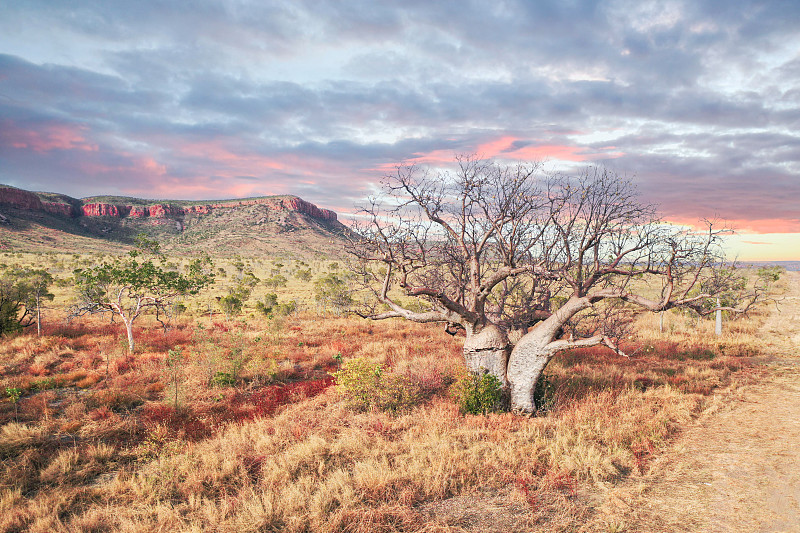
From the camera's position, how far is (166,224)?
509 ft

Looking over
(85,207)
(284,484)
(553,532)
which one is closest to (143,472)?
(284,484)

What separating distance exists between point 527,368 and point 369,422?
4492 mm

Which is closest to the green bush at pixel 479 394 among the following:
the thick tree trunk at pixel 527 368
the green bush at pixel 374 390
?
the thick tree trunk at pixel 527 368

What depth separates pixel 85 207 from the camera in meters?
167

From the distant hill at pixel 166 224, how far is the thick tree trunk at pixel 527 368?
88498mm

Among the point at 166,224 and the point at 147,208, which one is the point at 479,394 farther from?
the point at 147,208

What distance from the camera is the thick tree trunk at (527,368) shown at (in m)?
9.52

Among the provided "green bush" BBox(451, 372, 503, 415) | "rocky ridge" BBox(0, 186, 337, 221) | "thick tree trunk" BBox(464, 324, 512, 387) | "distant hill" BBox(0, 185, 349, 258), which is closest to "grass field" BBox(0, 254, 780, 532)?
"green bush" BBox(451, 372, 503, 415)

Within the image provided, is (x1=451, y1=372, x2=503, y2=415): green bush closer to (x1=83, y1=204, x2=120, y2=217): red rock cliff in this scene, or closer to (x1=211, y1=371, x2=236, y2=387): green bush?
(x1=211, y1=371, x2=236, y2=387): green bush

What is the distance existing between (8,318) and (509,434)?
81.2ft

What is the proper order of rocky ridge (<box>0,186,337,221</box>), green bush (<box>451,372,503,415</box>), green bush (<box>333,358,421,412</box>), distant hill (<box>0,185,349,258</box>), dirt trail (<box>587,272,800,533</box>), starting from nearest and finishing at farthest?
1. dirt trail (<box>587,272,800,533</box>)
2. green bush (<box>451,372,503,415</box>)
3. green bush (<box>333,358,421,412</box>)
4. distant hill (<box>0,185,349,258</box>)
5. rocky ridge (<box>0,186,337,221</box>)

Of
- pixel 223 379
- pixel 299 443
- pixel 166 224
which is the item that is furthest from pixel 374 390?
pixel 166 224

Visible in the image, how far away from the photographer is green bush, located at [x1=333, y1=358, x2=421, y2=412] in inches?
413

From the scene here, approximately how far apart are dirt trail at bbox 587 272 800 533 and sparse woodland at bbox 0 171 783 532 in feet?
1.61
